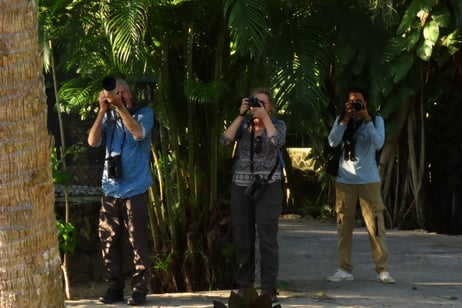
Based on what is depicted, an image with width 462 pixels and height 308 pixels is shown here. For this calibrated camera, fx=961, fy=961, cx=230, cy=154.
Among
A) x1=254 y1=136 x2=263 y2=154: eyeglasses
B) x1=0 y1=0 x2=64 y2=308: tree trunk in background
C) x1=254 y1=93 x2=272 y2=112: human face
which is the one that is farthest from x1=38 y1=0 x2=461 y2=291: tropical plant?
x1=0 y1=0 x2=64 y2=308: tree trunk in background

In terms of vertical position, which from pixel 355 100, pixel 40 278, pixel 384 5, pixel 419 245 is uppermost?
pixel 384 5

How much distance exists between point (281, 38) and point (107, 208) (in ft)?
5.80

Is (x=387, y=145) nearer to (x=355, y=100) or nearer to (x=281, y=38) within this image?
(x=355, y=100)

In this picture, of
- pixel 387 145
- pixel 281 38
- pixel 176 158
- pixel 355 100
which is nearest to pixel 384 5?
pixel 281 38

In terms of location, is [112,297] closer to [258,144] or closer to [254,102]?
[258,144]

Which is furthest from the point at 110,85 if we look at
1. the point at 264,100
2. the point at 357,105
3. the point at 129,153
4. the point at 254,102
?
the point at 357,105

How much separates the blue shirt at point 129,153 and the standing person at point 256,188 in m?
0.59

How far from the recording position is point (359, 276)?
8477 mm

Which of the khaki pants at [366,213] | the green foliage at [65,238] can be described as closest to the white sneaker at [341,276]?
the khaki pants at [366,213]

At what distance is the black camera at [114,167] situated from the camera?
689 centimetres

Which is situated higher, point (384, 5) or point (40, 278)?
point (384, 5)

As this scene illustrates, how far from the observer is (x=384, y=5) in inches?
251

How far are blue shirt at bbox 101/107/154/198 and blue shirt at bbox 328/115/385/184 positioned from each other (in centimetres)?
164

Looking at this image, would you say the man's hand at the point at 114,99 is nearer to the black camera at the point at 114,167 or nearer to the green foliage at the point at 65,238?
the black camera at the point at 114,167
